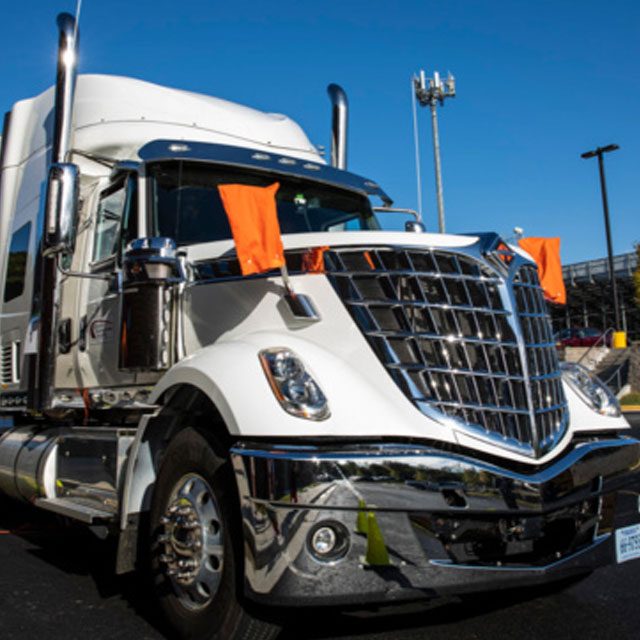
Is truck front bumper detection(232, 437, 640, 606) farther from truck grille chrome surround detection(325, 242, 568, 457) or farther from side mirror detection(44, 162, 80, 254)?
side mirror detection(44, 162, 80, 254)

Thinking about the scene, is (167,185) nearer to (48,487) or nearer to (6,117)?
(48,487)

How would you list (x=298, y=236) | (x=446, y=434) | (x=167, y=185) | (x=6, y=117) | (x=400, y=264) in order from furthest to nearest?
(x=6, y=117), (x=167, y=185), (x=298, y=236), (x=400, y=264), (x=446, y=434)

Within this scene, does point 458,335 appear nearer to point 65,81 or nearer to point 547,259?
point 547,259

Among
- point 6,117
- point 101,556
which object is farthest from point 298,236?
point 6,117

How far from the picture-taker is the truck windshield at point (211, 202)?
484 centimetres

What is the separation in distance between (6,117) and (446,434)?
5323 mm

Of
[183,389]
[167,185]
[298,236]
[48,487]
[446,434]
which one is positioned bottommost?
[48,487]

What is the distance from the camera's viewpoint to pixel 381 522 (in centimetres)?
302

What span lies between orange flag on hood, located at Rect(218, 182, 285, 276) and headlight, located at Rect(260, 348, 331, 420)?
57cm

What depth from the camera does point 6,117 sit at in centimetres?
684

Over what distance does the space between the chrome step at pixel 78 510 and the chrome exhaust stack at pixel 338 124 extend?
3649 mm

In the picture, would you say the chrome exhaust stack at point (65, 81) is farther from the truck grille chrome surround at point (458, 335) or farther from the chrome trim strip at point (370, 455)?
the chrome trim strip at point (370, 455)

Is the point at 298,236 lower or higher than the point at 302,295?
higher

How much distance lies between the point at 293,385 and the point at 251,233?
0.91 meters
